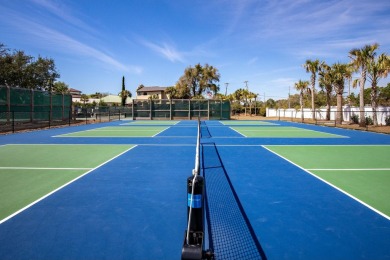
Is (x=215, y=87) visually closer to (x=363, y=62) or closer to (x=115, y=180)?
(x=363, y=62)

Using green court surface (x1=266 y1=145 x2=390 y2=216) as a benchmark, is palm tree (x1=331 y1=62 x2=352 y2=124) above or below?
above

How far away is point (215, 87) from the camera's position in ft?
222

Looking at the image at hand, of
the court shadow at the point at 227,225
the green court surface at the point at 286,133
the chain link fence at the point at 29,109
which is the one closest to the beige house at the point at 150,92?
the chain link fence at the point at 29,109

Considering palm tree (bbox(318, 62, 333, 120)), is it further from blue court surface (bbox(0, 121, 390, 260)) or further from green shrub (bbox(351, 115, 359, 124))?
blue court surface (bbox(0, 121, 390, 260))

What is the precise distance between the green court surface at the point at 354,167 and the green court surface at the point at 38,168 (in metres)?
7.26

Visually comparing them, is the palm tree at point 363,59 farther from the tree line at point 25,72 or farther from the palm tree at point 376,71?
the tree line at point 25,72

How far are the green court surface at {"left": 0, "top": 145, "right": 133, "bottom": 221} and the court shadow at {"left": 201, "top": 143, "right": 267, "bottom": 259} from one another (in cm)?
383

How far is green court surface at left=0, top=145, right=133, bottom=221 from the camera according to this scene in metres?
6.17

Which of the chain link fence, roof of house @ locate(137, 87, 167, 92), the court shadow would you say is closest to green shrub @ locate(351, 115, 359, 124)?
the court shadow

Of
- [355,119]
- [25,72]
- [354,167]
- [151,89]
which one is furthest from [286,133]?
[151,89]

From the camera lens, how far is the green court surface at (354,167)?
638cm

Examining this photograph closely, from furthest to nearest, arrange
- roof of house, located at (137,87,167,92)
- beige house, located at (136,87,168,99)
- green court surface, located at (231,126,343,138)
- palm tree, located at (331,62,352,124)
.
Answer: roof of house, located at (137,87,167,92), beige house, located at (136,87,168,99), palm tree, located at (331,62,352,124), green court surface, located at (231,126,343,138)

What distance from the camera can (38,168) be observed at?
9000 millimetres

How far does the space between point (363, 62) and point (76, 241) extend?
109ft
